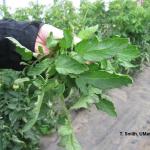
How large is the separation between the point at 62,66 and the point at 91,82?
9 cm

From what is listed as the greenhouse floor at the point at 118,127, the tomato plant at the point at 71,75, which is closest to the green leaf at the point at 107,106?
the tomato plant at the point at 71,75

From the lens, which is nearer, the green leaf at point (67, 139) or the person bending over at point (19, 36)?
the green leaf at point (67, 139)

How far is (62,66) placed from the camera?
119cm

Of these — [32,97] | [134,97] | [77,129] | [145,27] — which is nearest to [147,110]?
[134,97]

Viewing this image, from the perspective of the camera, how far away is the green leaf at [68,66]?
1.17 m

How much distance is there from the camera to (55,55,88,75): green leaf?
46.2 inches

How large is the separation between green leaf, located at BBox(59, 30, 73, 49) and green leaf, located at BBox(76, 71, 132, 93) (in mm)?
103

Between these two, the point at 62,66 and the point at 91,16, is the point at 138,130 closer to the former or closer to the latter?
the point at 91,16

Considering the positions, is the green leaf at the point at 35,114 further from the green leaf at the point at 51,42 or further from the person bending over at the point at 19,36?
the person bending over at the point at 19,36

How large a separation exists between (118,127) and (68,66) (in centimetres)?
322

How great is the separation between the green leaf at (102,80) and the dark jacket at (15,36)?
0.30 metres

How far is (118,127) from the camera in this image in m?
4.33

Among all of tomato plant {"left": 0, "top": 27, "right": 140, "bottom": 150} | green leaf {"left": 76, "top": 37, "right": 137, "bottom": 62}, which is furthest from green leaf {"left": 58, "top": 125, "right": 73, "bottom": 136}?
green leaf {"left": 76, "top": 37, "right": 137, "bottom": 62}

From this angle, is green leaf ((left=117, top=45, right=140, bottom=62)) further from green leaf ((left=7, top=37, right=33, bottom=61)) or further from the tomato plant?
green leaf ((left=7, top=37, right=33, bottom=61))
